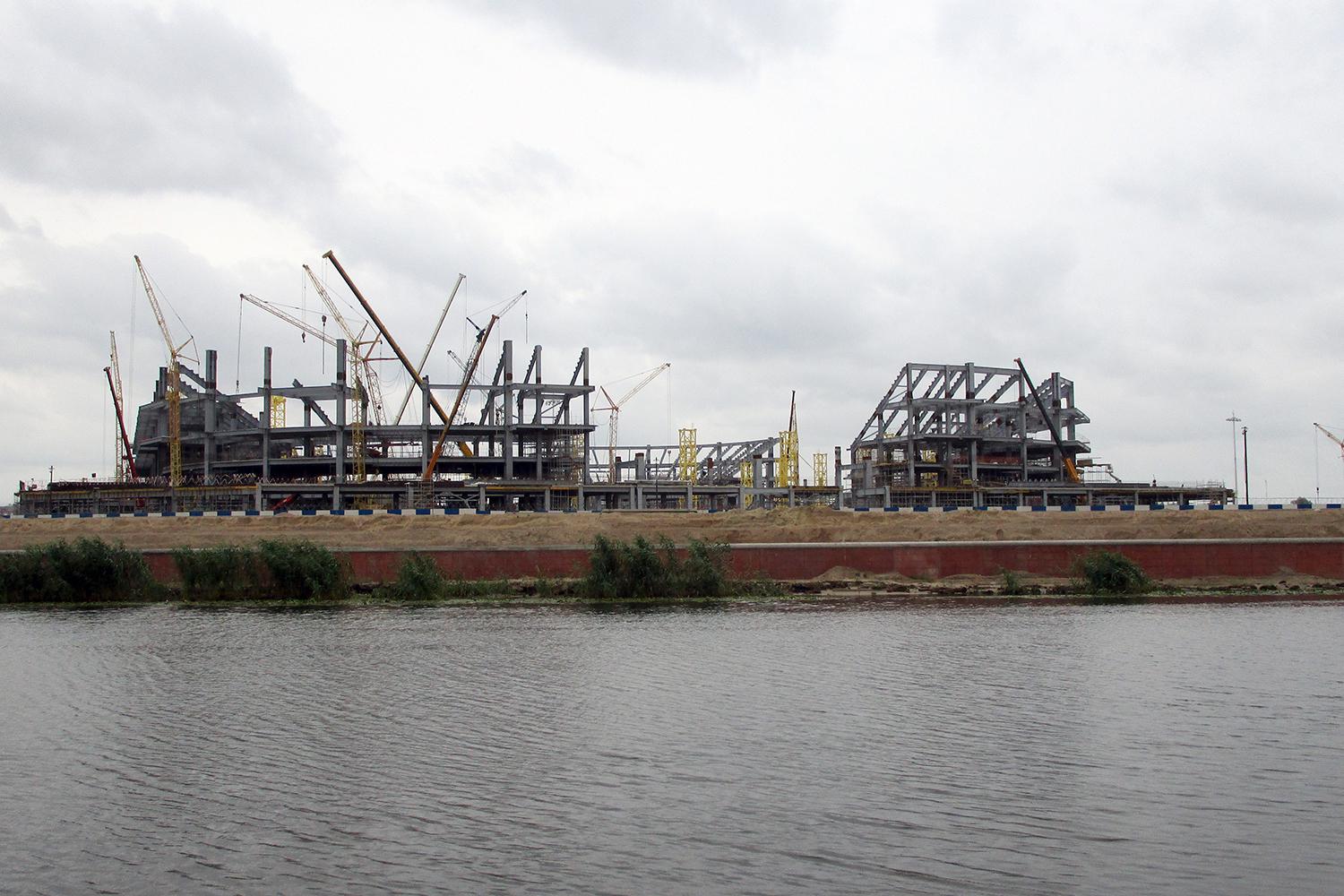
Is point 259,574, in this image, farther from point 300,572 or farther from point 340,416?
point 340,416

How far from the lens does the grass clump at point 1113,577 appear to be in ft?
188

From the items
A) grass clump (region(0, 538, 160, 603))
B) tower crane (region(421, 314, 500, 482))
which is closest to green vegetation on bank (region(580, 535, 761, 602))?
grass clump (region(0, 538, 160, 603))

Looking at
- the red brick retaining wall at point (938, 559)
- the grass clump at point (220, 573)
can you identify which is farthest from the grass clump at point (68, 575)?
the red brick retaining wall at point (938, 559)

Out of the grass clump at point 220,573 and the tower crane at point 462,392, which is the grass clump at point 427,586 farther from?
the tower crane at point 462,392

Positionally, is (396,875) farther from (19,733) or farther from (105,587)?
(105,587)

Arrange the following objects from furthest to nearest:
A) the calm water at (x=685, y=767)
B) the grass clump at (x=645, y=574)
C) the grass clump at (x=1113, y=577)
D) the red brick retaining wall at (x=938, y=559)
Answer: the red brick retaining wall at (x=938, y=559), the grass clump at (x=1113, y=577), the grass clump at (x=645, y=574), the calm water at (x=685, y=767)

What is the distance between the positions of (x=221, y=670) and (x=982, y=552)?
1573 inches

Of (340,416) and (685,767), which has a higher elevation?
(340,416)

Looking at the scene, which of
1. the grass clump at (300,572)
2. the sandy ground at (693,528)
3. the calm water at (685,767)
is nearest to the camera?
the calm water at (685,767)

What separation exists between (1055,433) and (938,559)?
75696 mm

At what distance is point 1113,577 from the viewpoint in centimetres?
5728

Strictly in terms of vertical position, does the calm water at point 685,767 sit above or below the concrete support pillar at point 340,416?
below

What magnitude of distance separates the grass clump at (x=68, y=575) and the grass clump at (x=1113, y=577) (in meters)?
47.2

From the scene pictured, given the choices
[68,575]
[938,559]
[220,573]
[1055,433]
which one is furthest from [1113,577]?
[1055,433]
